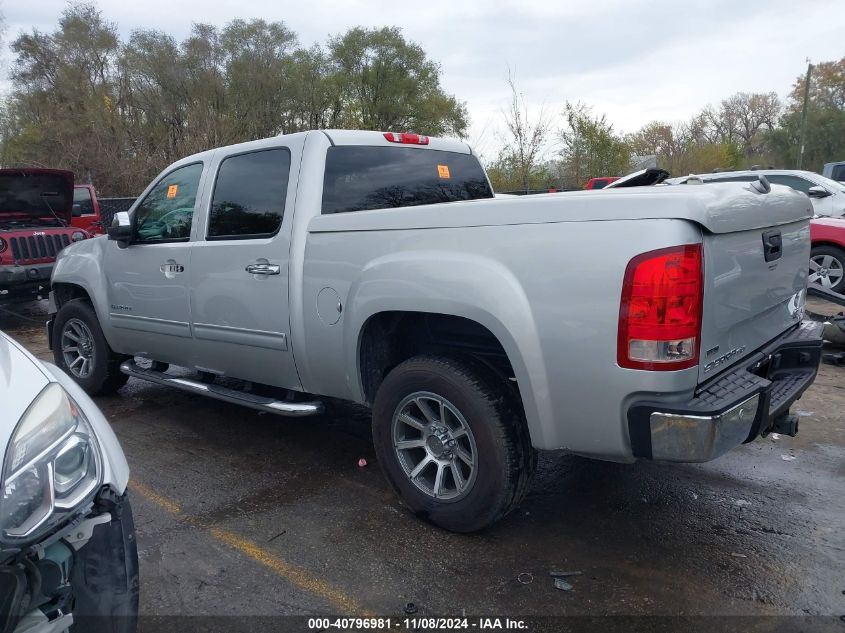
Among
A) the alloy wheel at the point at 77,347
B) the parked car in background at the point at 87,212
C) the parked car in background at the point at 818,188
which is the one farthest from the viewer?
the parked car in background at the point at 87,212

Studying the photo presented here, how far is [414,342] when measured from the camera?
364 cm

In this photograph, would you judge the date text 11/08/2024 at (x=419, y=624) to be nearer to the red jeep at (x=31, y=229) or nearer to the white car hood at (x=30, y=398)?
the white car hood at (x=30, y=398)

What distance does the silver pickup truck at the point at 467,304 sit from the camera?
8.17 ft

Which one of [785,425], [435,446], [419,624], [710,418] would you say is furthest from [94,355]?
[785,425]

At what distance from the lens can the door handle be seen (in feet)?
12.3

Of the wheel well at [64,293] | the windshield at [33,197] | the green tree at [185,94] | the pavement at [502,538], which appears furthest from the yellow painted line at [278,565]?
the green tree at [185,94]

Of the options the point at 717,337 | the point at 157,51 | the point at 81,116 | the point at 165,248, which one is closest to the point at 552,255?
the point at 717,337

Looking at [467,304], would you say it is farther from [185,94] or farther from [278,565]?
[185,94]

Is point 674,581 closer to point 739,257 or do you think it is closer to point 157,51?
point 739,257

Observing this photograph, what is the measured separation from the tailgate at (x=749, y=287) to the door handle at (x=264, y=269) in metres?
2.27

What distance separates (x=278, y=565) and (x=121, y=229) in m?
2.91

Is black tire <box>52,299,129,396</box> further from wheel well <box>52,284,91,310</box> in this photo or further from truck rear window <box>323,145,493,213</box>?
truck rear window <box>323,145,493,213</box>

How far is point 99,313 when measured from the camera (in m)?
5.25

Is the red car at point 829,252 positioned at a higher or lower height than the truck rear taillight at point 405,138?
lower
